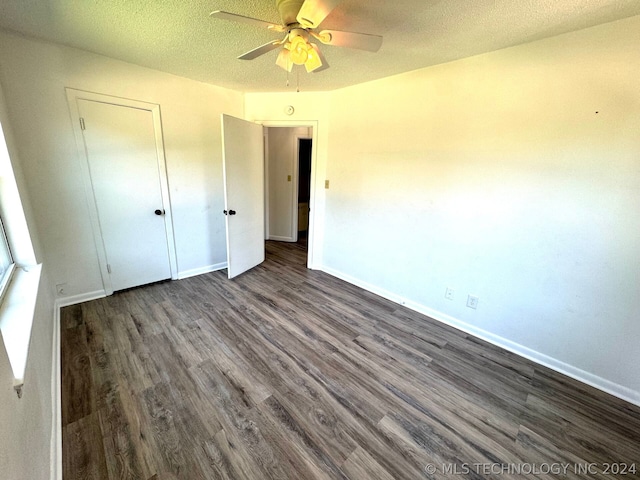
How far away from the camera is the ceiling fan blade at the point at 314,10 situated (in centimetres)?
112

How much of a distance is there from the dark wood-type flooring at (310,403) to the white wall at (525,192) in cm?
32

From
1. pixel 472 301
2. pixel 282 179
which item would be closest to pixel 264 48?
pixel 472 301

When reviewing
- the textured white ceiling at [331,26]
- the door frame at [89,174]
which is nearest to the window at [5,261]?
the door frame at [89,174]

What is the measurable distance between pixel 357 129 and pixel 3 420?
308 centimetres

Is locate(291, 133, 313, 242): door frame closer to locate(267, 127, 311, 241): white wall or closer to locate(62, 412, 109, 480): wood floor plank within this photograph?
locate(267, 127, 311, 241): white wall

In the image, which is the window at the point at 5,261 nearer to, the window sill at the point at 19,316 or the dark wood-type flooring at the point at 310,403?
the window sill at the point at 19,316

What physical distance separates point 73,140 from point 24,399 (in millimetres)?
2283

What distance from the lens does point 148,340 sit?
2062 millimetres

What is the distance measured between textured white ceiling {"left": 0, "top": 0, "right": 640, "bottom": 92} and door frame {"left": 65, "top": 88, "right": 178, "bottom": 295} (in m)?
0.37

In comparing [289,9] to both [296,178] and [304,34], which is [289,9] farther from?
[296,178]

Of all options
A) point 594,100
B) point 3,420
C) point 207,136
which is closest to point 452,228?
point 594,100

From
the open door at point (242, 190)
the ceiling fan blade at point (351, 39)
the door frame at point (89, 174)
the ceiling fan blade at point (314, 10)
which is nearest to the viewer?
the ceiling fan blade at point (314, 10)

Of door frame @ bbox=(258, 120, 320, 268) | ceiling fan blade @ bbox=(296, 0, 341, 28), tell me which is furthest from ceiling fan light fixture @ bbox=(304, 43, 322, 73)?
door frame @ bbox=(258, 120, 320, 268)

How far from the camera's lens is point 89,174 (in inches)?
94.4
